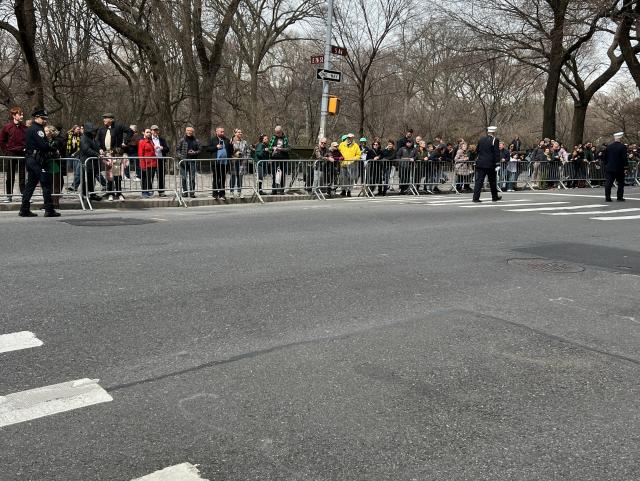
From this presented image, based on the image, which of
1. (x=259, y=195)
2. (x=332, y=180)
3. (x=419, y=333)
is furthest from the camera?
(x=332, y=180)

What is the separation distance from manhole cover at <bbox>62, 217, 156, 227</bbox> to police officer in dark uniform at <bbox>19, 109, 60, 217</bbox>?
106 cm

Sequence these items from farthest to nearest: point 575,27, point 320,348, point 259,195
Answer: point 575,27 → point 259,195 → point 320,348

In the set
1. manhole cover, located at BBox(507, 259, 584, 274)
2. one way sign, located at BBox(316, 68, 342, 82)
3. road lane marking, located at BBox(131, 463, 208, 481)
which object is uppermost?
one way sign, located at BBox(316, 68, 342, 82)

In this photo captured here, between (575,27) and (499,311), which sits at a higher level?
(575,27)

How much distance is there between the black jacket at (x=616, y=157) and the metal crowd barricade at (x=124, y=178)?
1129 centimetres

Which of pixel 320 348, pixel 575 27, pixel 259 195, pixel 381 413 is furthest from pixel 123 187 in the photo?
pixel 575 27

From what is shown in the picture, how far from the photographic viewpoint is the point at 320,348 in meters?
4.68

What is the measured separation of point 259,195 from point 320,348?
12.3 metres

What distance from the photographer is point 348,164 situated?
1883cm

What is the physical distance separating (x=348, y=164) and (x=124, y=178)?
261 inches

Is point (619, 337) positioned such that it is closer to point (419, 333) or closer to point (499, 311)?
point (499, 311)

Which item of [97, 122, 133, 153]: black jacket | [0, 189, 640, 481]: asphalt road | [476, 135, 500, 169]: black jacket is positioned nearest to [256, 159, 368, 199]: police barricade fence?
[97, 122, 133, 153]: black jacket

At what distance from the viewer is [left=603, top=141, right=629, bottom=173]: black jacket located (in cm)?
1717

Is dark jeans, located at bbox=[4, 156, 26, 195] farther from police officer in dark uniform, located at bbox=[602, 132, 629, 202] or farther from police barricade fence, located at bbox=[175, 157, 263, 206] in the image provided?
police officer in dark uniform, located at bbox=[602, 132, 629, 202]
